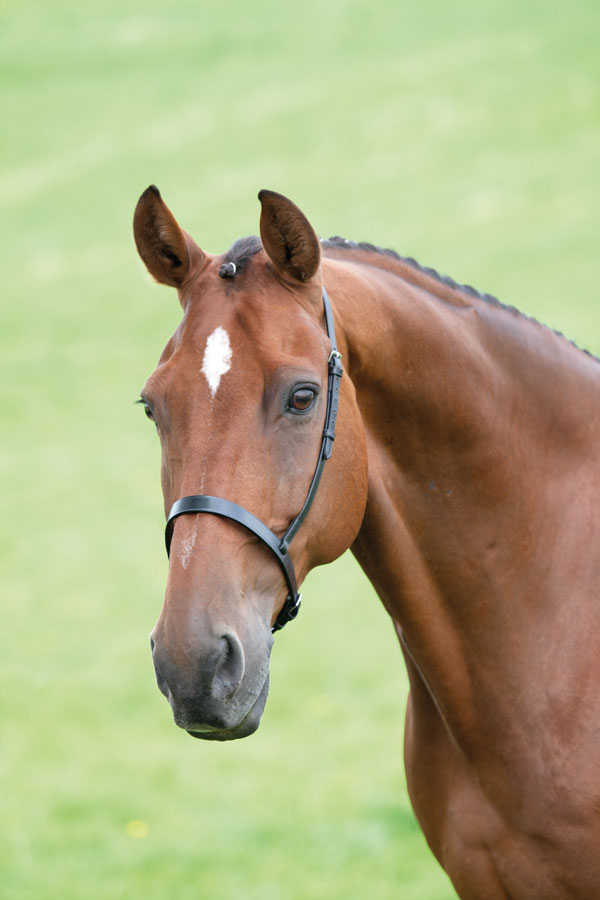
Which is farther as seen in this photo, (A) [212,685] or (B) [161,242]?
(B) [161,242]

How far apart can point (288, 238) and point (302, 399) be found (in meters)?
0.46

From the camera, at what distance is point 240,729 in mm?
2621

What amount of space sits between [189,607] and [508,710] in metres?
1.19

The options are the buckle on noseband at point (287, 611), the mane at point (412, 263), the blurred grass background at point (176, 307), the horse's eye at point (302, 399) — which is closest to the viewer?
the horse's eye at point (302, 399)

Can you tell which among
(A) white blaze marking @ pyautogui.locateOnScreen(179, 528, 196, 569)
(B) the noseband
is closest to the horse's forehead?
(B) the noseband

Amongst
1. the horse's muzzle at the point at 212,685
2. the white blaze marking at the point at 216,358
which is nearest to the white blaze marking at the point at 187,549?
the horse's muzzle at the point at 212,685

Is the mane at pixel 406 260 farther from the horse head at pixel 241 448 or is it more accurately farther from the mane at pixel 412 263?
the horse head at pixel 241 448

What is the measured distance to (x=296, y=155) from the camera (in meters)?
22.1

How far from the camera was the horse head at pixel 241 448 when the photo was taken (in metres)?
2.52

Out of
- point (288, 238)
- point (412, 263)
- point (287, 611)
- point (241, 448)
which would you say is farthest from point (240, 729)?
point (412, 263)

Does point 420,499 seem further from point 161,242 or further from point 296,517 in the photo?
point 161,242

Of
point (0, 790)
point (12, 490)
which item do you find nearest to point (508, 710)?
point (0, 790)

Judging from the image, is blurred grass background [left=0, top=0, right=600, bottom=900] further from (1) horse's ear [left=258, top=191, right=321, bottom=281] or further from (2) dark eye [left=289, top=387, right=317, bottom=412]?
(2) dark eye [left=289, top=387, right=317, bottom=412]

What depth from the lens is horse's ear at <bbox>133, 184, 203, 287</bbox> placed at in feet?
9.53
